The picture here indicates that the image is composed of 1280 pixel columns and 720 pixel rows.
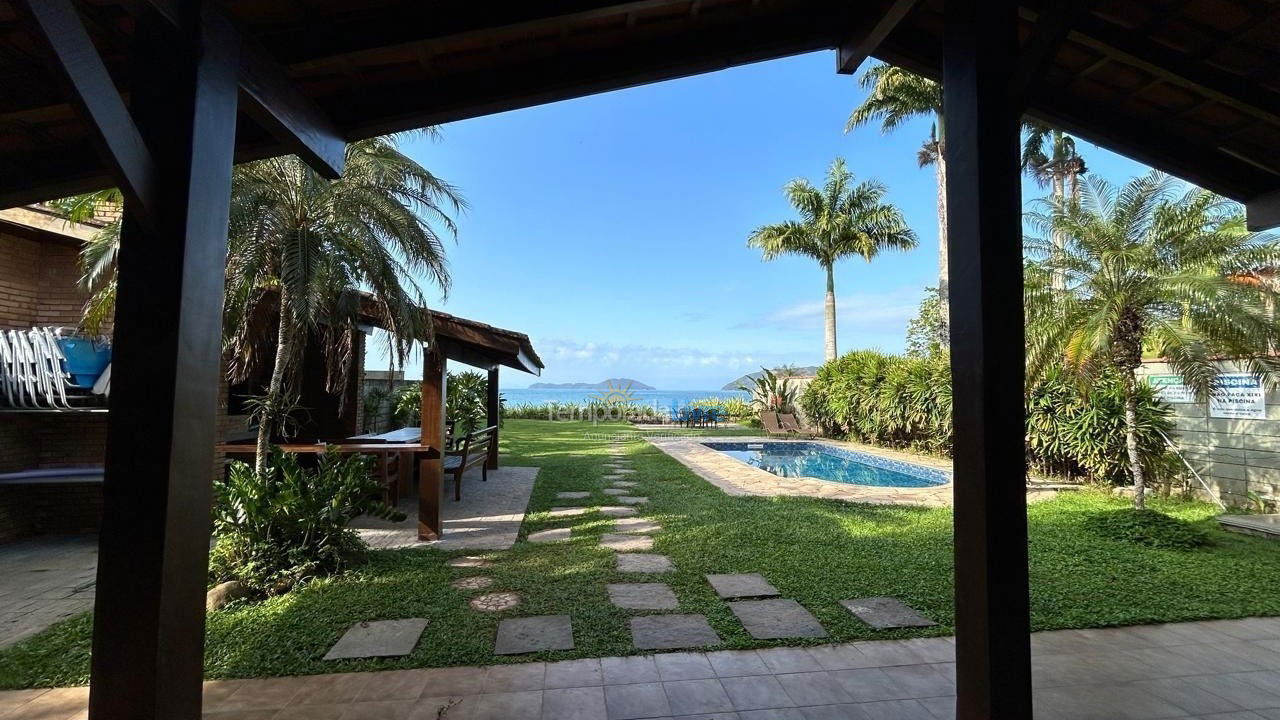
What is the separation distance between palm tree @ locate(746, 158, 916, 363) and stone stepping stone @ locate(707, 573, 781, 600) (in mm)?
18958

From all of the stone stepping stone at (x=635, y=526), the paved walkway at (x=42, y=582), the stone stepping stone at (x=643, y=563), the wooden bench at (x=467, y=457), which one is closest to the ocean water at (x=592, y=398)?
the wooden bench at (x=467, y=457)

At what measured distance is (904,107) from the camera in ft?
51.6

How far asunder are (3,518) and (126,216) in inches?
258

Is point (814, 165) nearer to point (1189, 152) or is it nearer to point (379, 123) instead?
point (1189, 152)

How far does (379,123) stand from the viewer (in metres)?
2.94

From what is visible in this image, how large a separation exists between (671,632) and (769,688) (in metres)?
0.81

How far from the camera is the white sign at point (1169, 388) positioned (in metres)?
7.46

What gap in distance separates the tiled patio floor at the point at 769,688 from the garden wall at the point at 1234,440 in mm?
4831

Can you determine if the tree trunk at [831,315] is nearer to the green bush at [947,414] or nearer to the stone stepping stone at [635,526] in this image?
the green bush at [947,414]

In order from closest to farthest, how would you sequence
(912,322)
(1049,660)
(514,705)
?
(514,705) → (1049,660) → (912,322)

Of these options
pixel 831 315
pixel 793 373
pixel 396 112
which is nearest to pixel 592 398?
pixel 793 373

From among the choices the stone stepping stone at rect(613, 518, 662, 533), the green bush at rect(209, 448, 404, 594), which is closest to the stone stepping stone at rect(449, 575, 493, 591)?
the green bush at rect(209, 448, 404, 594)

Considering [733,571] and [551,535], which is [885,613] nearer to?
[733,571]

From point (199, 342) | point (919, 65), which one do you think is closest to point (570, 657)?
point (199, 342)
